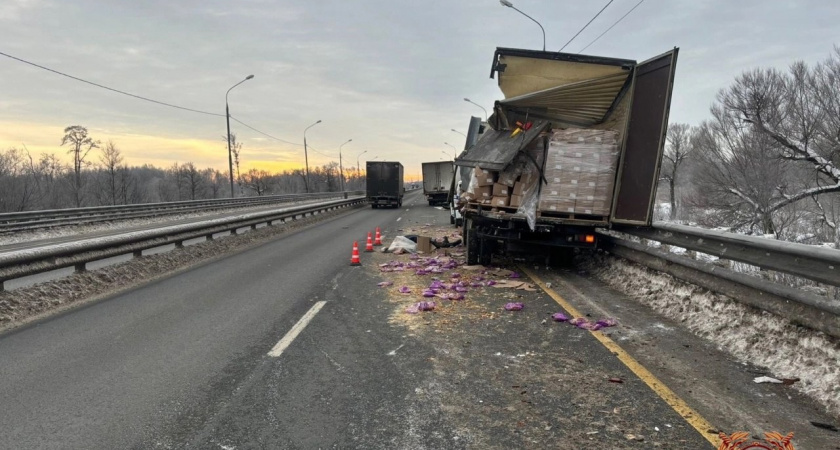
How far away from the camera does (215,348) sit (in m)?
4.93

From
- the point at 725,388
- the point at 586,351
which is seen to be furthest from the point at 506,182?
the point at 725,388

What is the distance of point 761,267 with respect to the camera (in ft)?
15.8

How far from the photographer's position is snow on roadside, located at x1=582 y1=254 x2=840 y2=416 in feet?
11.8

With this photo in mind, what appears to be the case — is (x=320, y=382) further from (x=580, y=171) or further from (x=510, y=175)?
(x=510, y=175)

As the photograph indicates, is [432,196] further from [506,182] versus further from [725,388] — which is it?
[725,388]

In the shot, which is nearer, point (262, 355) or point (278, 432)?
point (278, 432)

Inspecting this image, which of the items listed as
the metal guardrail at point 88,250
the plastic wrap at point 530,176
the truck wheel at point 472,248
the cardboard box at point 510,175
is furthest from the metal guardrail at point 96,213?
the plastic wrap at point 530,176

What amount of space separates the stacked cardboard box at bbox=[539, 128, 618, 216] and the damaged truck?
0.02 metres

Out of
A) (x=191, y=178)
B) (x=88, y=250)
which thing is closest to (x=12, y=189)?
(x=191, y=178)

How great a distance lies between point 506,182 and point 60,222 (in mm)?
20737

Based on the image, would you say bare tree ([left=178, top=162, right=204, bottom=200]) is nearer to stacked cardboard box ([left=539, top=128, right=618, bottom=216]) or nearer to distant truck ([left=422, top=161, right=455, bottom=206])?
distant truck ([left=422, top=161, right=455, bottom=206])

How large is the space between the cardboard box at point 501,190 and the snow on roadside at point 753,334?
9.47 feet

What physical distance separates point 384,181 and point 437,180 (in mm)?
4825
